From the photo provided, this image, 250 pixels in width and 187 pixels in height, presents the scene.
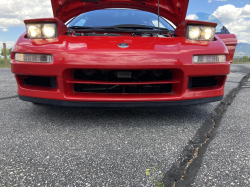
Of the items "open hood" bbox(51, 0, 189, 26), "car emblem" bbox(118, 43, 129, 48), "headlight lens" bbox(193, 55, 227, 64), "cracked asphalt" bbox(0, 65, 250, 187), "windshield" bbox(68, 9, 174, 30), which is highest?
"open hood" bbox(51, 0, 189, 26)

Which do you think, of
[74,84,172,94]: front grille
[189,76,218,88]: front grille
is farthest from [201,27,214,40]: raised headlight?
[74,84,172,94]: front grille

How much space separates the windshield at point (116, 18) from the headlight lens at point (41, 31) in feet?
2.39

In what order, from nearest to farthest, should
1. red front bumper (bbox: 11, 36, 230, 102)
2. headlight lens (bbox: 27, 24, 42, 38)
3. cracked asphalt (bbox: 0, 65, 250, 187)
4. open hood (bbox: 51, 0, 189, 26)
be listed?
cracked asphalt (bbox: 0, 65, 250, 187)
red front bumper (bbox: 11, 36, 230, 102)
headlight lens (bbox: 27, 24, 42, 38)
open hood (bbox: 51, 0, 189, 26)

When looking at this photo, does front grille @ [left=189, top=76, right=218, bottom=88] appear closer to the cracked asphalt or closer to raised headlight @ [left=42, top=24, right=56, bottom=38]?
the cracked asphalt

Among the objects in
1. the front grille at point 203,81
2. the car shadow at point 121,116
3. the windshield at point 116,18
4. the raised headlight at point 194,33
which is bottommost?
the car shadow at point 121,116

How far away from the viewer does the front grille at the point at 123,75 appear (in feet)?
6.00

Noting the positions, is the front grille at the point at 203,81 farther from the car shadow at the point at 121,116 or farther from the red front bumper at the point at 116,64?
the car shadow at the point at 121,116

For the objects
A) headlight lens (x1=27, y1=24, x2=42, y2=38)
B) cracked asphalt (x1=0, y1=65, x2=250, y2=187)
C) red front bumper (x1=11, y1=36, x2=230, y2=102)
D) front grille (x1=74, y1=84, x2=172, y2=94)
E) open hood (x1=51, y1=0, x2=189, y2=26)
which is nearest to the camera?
cracked asphalt (x1=0, y1=65, x2=250, y2=187)

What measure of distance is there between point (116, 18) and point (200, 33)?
1.15m

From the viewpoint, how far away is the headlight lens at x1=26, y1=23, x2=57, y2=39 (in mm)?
1765

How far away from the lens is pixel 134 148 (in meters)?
1.30

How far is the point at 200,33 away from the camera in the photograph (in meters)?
1.85

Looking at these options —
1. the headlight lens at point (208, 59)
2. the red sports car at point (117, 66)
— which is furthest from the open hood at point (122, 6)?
the headlight lens at point (208, 59)

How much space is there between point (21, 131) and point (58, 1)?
5.02 feet
